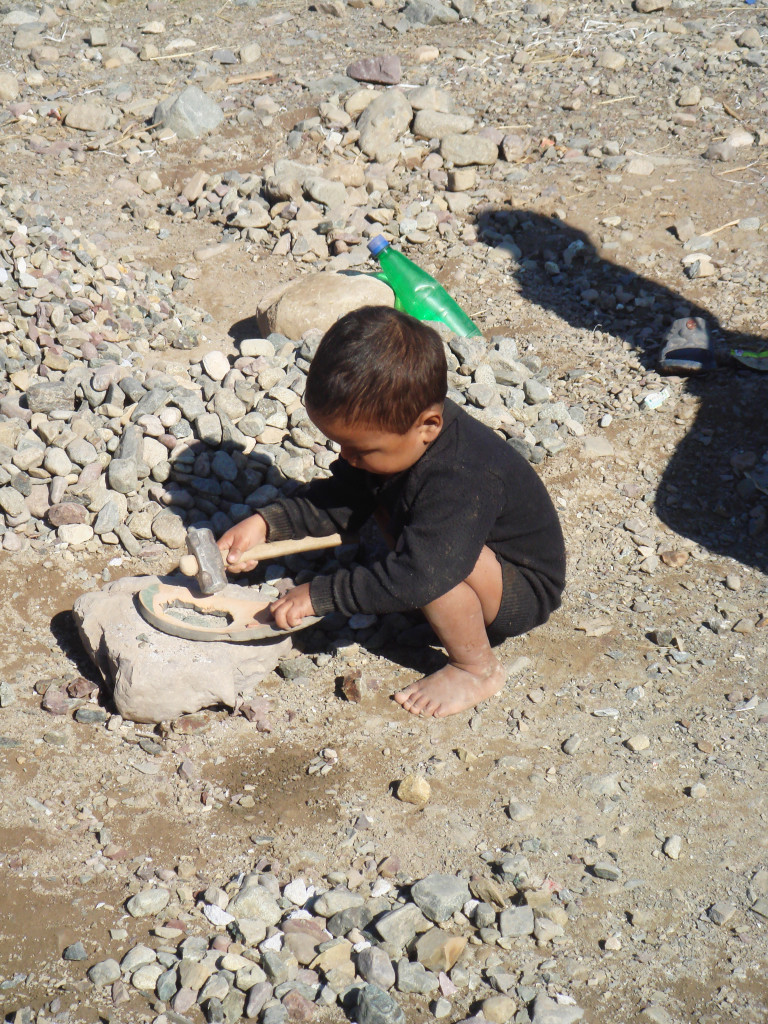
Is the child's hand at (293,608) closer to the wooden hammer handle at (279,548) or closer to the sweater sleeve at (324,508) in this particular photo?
the wooden hammer handle at (279,548)

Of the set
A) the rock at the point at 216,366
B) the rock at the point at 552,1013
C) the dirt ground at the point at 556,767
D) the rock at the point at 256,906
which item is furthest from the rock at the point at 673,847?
the rock at the point at 216,366

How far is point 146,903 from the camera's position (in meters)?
2.17

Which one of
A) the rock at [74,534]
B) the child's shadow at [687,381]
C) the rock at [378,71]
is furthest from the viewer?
the rock at [378,71]

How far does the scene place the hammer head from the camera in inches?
108

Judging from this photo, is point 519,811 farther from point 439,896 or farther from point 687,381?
point 687,381

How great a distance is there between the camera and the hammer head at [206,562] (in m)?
2.74

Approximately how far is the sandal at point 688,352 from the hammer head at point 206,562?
2.36 metres

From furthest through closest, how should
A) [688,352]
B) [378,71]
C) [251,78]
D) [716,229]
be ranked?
[251,78], [378,71], [716,229], [688,352]

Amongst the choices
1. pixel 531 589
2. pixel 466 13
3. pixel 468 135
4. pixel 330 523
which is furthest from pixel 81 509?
pixel 466 13

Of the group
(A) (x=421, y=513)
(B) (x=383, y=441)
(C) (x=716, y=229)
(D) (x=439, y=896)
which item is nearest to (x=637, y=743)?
(D) (x=439, y=896)

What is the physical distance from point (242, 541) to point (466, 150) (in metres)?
3.88

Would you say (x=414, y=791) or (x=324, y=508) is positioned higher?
(x=324, y=508)

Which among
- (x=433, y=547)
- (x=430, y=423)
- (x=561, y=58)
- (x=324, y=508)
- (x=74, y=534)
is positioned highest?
(x=561, y=58)

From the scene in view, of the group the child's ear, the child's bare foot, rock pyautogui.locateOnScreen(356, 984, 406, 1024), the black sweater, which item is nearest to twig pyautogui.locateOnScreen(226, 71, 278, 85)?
the black sweater
